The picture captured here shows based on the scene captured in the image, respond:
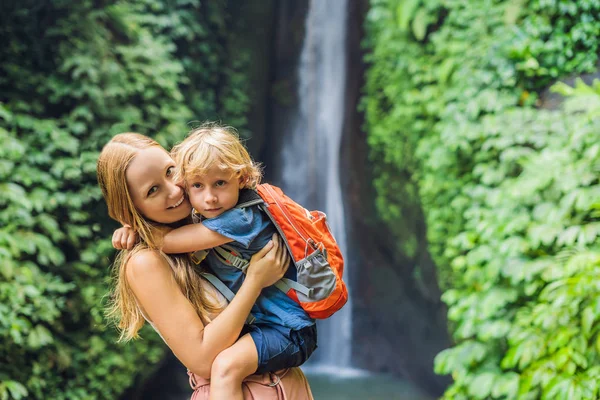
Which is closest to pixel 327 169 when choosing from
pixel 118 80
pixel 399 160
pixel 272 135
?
pixel 272 135

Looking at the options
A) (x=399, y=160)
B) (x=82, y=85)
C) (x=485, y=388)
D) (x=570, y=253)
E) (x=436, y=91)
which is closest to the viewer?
(x=570, y=253)

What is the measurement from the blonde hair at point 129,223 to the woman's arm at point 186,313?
53 millimetres

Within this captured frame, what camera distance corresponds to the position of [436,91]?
4957 mm

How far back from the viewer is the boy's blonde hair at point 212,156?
143 centimetres

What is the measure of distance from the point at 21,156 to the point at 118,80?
1.09 m

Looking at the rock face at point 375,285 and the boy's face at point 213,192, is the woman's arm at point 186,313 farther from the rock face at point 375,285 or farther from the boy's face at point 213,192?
the rock face at point 375,285

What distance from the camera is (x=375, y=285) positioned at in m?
6.95

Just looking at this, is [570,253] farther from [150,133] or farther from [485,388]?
[150,133]

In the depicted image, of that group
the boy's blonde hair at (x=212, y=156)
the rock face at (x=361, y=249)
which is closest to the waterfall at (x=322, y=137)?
the rock face at (x=361, y=249)

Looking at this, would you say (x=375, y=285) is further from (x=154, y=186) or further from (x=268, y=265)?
(x=154, y=186)

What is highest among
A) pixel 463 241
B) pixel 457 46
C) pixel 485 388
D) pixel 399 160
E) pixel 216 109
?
pixel 457 46

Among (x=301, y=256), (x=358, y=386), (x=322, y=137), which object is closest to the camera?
(x=301, y=256)

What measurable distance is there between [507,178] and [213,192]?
3.22 meters

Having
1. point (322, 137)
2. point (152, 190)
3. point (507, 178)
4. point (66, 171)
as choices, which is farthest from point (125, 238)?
point (322, 137)
